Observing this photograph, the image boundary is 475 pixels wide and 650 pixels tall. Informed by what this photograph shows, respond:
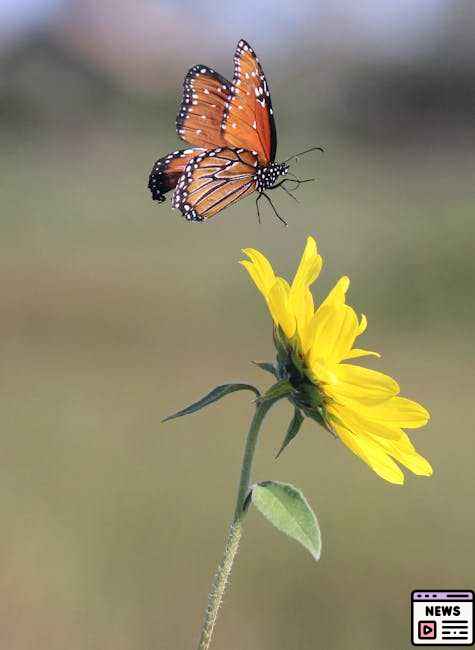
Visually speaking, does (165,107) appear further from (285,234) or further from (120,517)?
(120,517)

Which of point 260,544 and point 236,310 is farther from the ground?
point 236,310

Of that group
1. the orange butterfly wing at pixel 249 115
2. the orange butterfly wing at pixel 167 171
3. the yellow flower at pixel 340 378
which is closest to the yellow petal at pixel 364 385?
the yellow flower at pixel 340 378

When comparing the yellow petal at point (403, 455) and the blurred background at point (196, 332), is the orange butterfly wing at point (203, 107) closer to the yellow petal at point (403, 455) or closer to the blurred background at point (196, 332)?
the yellow petal at point (403, 455)

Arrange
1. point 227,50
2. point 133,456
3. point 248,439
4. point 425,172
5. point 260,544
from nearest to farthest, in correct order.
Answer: point 248,439 < point 260,544 < point 133,456 < point 425,172 < point 227,50

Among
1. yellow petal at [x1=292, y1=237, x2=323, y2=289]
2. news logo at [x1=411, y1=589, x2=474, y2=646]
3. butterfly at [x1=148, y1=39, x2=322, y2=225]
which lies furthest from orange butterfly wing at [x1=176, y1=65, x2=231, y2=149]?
news logo at [x1=411, y1=589, x2=474, y2=646]

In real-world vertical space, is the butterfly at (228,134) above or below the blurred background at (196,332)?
below

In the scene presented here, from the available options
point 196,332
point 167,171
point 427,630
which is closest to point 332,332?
point 167,171

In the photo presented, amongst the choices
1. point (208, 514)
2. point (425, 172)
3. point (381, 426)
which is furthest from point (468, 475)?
point (425, 172)

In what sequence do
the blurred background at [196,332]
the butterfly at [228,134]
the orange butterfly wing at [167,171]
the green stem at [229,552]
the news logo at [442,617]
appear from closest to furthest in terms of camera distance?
the green stem at [229,552], the orange butterfly wing at [167,171], the butterfly at [228,134], the news logo at [442,617], the blurred background at [196,332]
